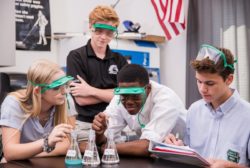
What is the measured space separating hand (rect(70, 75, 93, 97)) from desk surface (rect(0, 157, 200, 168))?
0.69 m

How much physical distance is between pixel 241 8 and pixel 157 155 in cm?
292

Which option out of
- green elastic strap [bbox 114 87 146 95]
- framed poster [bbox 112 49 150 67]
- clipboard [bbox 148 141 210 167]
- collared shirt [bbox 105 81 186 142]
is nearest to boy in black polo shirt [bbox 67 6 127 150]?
collared shirt [bbox 105 81 186 142]

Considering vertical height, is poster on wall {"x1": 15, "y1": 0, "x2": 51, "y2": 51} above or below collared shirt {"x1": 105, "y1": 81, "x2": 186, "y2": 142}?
above

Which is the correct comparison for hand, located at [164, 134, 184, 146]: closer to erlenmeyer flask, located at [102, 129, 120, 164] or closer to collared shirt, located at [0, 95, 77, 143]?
erlenmeyer flask, located at [102, 129, 120, 164]

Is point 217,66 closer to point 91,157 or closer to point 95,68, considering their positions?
point 91,157

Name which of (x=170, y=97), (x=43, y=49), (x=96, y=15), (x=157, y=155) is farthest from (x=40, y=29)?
(x=157, y=155)

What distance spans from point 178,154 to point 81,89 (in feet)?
3.12

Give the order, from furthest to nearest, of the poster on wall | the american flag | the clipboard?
the american flag, the poster on wall, the clipboard

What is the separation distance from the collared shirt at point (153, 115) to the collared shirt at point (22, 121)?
347mm

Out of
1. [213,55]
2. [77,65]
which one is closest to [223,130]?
[213,55]

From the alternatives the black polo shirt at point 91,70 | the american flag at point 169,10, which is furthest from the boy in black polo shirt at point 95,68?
the american flag at point 169,10

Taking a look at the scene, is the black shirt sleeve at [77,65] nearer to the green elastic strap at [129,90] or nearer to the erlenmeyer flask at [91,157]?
the green elastic strap at [129,90]

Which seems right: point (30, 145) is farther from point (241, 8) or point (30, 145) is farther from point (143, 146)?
point (241, 8)

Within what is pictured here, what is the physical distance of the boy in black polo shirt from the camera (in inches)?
87.8
